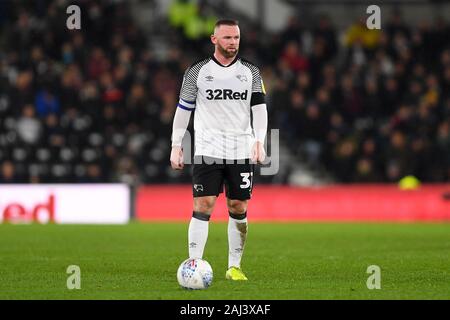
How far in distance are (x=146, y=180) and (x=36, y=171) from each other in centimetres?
243

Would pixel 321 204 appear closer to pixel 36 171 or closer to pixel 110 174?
pixel 110 174

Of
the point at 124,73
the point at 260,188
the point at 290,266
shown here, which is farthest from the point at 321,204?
the point at 290,266

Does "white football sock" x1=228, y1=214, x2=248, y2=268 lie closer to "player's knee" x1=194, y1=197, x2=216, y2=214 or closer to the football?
"player's knee" x1=194, y1=197, x2=216, y2=214

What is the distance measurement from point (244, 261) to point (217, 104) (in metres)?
2.82

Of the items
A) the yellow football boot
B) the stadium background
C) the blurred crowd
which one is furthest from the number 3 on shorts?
the blurred crowd

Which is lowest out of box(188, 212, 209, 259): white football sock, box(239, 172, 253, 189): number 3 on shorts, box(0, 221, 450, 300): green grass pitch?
box(0, 221, 450, 300): green grass pitch

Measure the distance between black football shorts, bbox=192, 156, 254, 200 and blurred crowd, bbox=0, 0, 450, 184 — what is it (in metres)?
12.6

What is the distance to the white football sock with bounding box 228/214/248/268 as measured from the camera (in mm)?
11156

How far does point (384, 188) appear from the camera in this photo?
76.1 feet

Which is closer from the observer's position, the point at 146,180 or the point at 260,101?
the point at 260,101

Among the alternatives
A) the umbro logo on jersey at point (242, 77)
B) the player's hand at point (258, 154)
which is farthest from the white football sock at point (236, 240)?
the umbro logo on jersey at point (242, 77)

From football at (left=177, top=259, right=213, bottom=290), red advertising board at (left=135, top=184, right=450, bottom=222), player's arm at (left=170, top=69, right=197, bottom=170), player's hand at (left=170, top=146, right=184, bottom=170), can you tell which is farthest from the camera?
red advertising board at (left=135, top=184, right=450, bottom=222)

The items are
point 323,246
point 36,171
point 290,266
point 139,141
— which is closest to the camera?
point 290,266

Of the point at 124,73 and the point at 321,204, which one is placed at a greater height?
the point at 124,73
